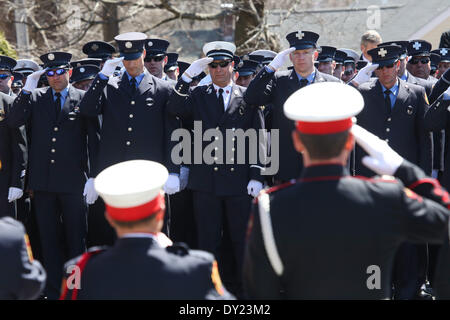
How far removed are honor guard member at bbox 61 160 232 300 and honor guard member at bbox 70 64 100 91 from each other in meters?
3.79

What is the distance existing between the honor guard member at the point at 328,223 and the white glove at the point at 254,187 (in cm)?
293

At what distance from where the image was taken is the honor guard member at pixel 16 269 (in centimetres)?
297

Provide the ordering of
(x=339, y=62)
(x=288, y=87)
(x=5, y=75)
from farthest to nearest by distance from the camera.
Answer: (x=339, y=62) < (x=5, y=75) < (x=288, y=87)

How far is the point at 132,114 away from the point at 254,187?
1218 mm

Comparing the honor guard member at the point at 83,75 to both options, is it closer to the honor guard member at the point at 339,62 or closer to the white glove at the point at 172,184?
the white glove at the point at 172,184

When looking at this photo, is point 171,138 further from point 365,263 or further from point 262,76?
point 365,263

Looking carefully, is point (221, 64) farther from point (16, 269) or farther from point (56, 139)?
point (16, 269)

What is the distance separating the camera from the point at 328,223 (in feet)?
8.54

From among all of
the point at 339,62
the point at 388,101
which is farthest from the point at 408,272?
the point at 339,62

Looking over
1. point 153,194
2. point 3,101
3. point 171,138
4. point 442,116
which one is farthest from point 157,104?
point 153,194


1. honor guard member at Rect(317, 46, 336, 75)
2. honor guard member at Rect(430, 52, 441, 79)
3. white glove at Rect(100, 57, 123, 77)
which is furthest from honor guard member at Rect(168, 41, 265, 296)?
honor guard member at Rect(430, 52, 441, 79)

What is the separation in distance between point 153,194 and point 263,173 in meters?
3.10

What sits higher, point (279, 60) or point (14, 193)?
point (279, 60)

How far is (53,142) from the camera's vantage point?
19.7 ft
